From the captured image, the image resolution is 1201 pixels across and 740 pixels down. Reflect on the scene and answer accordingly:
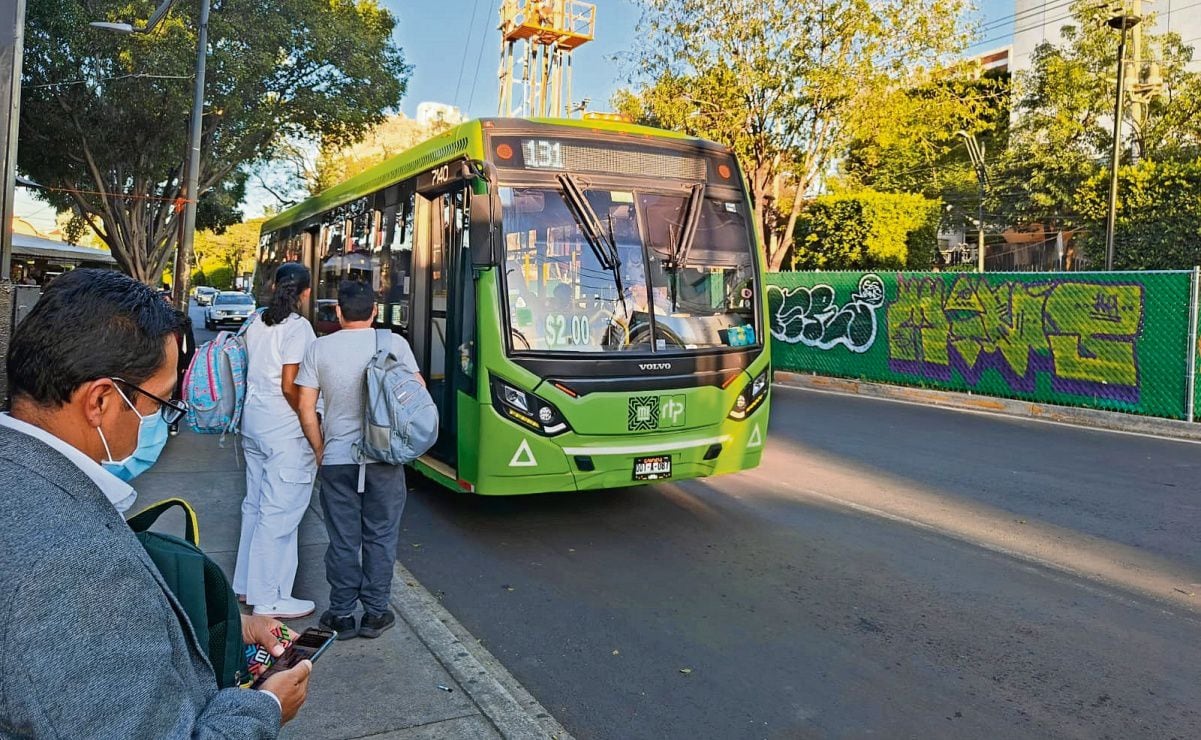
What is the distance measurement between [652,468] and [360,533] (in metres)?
2.52

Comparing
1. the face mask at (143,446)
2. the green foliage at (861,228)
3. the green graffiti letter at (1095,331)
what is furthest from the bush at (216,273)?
the face mask at (143,446)

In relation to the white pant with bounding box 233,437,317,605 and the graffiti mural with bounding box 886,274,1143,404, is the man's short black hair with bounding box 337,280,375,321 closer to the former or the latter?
the white pant with bounding box 233,437,317,605

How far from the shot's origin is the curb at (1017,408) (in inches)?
475

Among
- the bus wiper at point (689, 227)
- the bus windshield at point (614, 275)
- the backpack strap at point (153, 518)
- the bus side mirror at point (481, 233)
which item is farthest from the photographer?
the bus wiper at point (689, 227)

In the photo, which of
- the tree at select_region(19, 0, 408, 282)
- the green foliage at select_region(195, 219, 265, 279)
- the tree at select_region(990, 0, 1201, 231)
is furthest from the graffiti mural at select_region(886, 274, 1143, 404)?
the green foliage at select_region(195, 219, 265, 279)

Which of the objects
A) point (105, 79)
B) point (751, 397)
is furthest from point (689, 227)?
point (105, 79)

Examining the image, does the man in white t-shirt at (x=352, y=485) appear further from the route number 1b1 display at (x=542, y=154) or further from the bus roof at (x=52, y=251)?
the bus roof at (x=52, y=251)

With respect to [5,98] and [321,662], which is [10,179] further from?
[321,662]

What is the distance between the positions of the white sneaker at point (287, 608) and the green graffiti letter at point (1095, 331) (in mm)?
12360

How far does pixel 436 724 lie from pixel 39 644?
250cm

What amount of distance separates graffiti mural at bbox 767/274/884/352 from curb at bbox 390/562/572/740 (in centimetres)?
1422

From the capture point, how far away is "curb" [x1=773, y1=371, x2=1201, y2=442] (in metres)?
12.1

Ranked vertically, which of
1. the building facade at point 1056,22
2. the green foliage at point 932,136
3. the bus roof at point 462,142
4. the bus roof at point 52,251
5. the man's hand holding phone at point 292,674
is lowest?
the man's hand holding phone at point 292,674

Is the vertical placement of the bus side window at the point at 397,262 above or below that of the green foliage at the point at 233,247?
below
